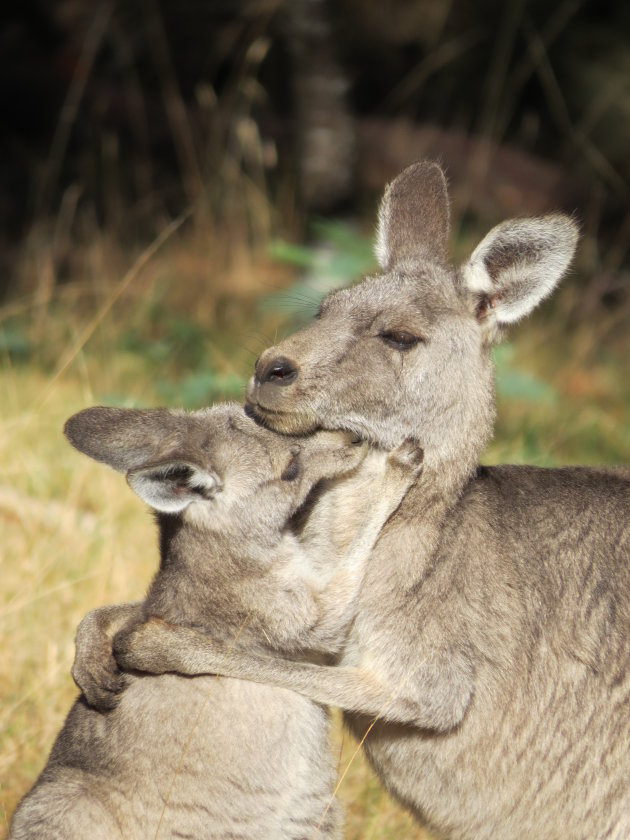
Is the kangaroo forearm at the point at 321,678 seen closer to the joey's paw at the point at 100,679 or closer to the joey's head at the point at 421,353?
the joey's paw at the point at 100,679

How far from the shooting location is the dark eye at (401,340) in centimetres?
383

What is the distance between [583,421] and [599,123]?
4169mm

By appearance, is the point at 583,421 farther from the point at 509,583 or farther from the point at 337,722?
the point at 509,583

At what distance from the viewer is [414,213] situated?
433 centimetres

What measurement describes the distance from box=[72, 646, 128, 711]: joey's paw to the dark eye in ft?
4.37

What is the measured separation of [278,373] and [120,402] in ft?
8.53

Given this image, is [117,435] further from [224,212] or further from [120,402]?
[224,212]

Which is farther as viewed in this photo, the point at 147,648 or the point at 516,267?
the point at 516,267

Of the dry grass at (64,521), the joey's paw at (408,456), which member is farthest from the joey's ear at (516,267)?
the dry grass at (64,521)

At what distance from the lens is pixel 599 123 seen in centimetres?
1048

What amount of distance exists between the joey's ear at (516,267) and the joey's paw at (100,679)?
161 centimetres

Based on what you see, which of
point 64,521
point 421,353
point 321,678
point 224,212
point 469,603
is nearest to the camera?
point 321,678

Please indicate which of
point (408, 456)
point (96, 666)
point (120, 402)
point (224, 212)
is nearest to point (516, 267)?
point (408, 456)

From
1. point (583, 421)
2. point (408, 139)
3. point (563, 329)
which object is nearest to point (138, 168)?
point (408, 139)
